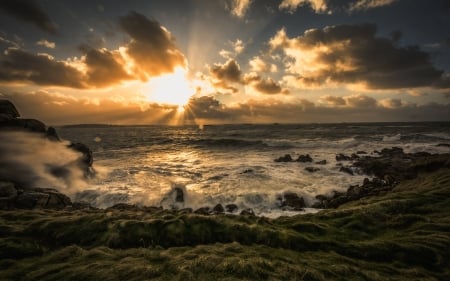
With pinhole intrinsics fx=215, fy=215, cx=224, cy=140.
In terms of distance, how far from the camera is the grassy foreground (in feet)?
17.3

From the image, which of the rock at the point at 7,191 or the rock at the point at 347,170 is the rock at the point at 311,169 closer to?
the rock at the point at 347,170

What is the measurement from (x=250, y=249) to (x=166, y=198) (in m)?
13.3

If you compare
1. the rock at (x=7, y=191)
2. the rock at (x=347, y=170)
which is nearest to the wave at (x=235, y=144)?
the rock at (x=347, y=170)

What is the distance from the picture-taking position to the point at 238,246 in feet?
22.7

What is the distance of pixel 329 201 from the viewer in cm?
1647

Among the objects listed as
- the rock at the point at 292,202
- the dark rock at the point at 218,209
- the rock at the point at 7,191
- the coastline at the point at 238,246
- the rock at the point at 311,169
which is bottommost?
the dark rock at the point at 218,209

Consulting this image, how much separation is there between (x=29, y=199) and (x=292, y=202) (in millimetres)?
17540

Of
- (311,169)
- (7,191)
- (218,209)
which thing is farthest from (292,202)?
(7,191)

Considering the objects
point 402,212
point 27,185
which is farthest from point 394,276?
point 27,185

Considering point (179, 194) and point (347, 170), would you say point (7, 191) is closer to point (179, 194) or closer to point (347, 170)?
point (179, 194)

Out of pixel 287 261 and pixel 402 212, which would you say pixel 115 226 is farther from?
pixel 402 212

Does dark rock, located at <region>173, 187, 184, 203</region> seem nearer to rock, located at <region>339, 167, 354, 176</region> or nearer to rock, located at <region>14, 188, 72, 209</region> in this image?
rock, located at <region>14, 188, 72, 209</region>

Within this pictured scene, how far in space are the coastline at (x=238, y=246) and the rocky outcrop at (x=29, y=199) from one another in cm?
369

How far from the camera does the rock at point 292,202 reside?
16125mm
